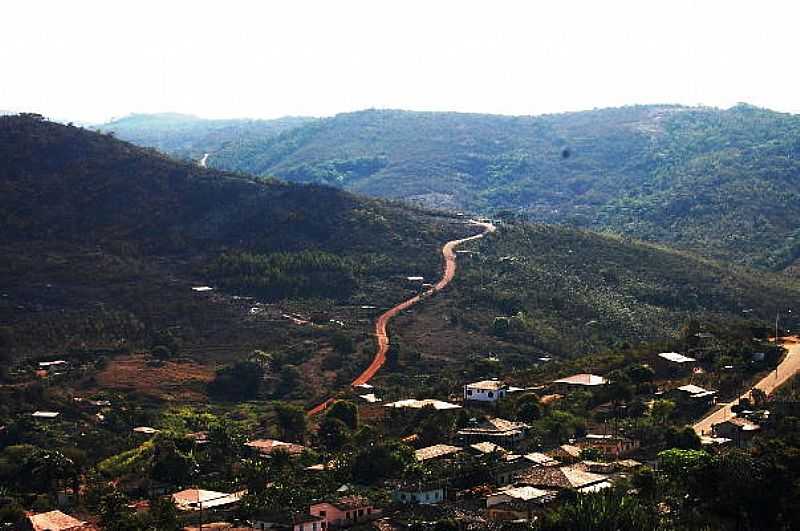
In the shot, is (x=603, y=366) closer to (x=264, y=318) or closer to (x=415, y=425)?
(x=415, y=425)

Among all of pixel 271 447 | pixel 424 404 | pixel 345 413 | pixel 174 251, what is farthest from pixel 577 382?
pixel 174 251

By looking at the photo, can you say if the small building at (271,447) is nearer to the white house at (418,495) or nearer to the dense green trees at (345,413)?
the dense green trees at (345,413)

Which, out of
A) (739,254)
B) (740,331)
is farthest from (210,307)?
(739,254)

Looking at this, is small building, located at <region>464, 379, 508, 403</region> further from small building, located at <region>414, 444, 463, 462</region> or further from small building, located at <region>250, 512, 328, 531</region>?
small building, located at <region>250, 512, 328, 531</region>

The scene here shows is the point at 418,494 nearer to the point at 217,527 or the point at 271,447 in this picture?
the point at 217,527

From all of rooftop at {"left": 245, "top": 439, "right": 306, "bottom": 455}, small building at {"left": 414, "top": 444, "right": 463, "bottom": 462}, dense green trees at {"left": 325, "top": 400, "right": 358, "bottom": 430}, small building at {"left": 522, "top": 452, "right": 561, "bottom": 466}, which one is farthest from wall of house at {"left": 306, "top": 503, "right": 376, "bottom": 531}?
dense green trees at {"left": 325, "top": 400, "right": 358, "bottom": 430}

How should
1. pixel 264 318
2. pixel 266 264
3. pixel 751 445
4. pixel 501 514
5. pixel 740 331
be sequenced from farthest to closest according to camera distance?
pixel 266 264
pixel 264 318
pixel 740 331
pixel 751 445
pixel 501 514
